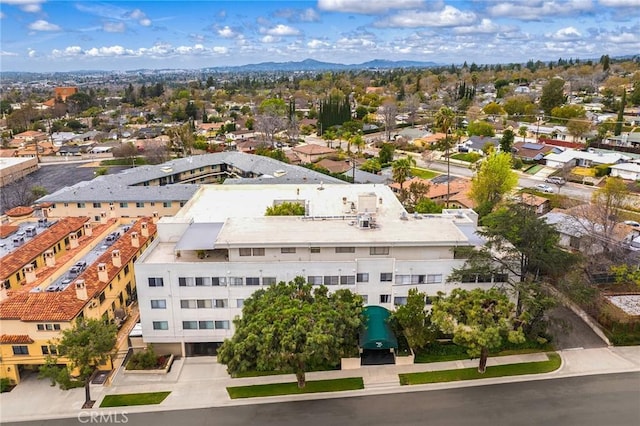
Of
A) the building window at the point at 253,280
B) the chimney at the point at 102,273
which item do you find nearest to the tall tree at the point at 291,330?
the building window at the point at 253,280

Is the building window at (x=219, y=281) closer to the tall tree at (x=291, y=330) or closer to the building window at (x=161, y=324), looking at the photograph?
the tall tree at (x=291, y=330)

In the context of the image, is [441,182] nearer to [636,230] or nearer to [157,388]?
[636,230]

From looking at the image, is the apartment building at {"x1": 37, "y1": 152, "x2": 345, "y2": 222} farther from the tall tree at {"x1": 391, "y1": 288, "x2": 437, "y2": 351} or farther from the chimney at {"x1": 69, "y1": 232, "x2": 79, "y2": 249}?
the tall tree at {"x1": 391, "y1": 288, "x2": 437, "y2": 351}

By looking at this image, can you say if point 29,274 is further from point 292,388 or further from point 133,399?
point 292,388

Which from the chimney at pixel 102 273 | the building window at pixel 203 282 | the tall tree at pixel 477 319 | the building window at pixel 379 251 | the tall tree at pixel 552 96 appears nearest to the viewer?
the tall tree at pixel 477 319

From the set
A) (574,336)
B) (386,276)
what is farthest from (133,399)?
(574,336)

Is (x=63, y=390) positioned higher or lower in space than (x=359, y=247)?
lower

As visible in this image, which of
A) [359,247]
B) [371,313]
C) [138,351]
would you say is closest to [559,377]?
[371,313]
